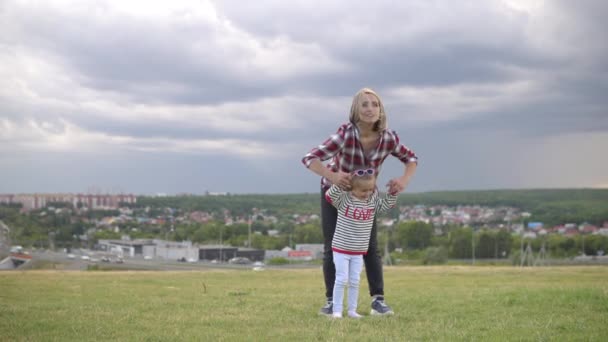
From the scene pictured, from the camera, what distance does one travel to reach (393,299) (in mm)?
9297

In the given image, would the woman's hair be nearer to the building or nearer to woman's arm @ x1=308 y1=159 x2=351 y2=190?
woman's arm @ x1=308 y1=159 x2=351 y2=190

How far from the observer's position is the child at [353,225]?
7.16 metres

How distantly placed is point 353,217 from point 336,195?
33 centimetres

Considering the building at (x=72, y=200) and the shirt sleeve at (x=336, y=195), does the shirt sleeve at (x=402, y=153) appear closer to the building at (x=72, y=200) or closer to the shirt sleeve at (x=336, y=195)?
the shirt sleeve at (x=336, y=195)

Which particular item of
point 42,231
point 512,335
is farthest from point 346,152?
point 42,231

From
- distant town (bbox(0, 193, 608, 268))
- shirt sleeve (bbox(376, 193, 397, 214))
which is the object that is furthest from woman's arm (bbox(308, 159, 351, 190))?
distant town (bbox(0, 193, 608, 268))

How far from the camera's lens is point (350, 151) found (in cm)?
737

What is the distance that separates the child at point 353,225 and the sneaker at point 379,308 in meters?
0.32

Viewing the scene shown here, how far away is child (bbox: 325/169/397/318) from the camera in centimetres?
716

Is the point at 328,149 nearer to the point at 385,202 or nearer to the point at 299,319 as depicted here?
the point at 385,202

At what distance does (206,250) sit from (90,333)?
253 feet

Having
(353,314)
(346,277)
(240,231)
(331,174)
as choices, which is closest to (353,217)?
(331,174)

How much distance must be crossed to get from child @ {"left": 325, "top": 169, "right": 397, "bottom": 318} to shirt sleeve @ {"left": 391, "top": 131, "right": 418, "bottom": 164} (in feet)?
1.62

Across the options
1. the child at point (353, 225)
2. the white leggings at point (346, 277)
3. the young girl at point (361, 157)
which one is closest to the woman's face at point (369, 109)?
the young girl at point (361, 157)
